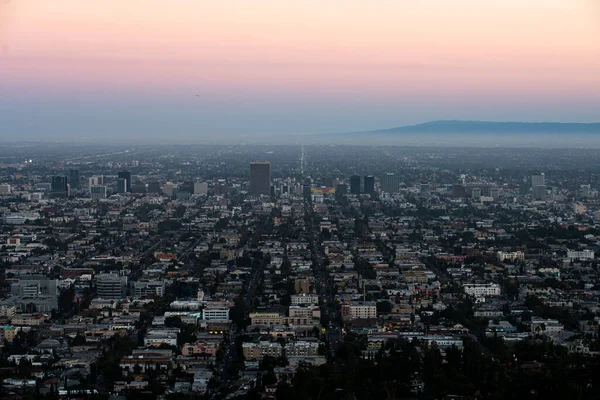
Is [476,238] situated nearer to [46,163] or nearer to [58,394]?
[58,394]

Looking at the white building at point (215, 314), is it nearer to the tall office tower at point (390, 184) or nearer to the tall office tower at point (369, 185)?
the tall office tower at point (369, 185)

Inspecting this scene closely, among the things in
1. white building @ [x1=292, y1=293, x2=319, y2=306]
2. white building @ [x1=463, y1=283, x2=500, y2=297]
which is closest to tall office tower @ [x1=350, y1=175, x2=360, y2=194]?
white building @ [x1=463, y1=283, x2=500, y2=297]

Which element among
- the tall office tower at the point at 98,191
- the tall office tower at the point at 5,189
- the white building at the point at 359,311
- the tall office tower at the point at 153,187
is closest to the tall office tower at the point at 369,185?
the tall office tower at the point at 153,187

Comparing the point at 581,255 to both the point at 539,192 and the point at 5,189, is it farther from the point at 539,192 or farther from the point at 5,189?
Result: the point at 5,189

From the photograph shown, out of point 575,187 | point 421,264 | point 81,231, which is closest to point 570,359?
point 421,264

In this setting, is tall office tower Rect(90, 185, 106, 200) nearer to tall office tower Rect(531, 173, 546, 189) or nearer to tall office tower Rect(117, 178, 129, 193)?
tall office tower Rect(117, 178, 129, 193)

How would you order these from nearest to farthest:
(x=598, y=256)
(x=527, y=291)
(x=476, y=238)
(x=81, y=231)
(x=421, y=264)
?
(x=527, y=291) < (x=421, y=264) < (x=598, y=256) < (x=476, y=238) < (x=81, y=231)
